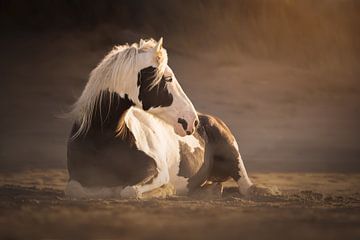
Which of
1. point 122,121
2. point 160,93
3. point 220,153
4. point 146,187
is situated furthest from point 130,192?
point 220,153

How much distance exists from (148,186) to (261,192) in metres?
0.97

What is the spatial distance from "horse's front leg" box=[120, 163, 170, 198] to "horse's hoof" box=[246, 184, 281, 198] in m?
0.74

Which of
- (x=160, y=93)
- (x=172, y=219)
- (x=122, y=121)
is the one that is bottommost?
(x=172, y=219)

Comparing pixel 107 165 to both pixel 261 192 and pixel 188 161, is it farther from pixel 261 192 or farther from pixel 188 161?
pixel 261 192

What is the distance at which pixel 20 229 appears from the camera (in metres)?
2.06

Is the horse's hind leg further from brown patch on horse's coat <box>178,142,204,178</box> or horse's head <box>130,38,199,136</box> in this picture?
horse's head <box>130,38,199,136</box>

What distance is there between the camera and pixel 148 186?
9.55 feet

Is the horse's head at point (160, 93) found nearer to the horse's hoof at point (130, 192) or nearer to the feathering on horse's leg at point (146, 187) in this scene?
the feathering on horse's leg at point (146, 187)

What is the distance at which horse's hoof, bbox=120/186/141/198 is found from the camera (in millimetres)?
2820

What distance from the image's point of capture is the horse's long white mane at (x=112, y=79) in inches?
113

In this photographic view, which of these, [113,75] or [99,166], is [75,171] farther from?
[113,75]

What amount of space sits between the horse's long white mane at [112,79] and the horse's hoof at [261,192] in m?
1.14

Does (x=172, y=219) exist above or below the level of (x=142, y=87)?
below

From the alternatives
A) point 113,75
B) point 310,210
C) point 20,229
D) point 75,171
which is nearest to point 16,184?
point 75,171
